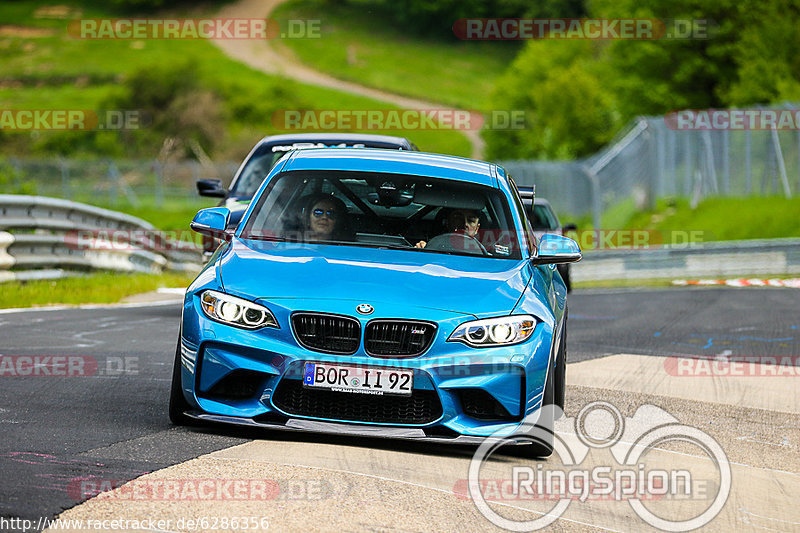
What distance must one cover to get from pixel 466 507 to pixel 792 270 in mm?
21998

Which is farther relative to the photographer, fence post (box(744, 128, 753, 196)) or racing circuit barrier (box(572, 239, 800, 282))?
fence post (box(744, 128, 753, 196))

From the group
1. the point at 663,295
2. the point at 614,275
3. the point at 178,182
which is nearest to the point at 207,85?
the point at 178,182

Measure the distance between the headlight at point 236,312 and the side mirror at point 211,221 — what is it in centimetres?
112

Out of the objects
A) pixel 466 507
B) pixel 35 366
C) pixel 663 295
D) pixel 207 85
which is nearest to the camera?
pixel 466 507

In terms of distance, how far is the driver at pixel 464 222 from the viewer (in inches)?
323

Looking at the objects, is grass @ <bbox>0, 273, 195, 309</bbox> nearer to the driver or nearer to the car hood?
the driver

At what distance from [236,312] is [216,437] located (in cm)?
66

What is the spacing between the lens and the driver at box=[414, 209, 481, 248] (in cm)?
821

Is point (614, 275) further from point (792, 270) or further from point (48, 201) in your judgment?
point (48, 201)

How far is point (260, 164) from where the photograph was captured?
1435cm

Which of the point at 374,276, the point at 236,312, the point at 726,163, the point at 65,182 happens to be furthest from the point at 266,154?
the point at 65,182

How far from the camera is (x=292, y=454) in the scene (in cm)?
661

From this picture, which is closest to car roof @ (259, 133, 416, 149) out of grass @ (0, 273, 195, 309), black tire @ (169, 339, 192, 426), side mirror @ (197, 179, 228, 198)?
side mirror @ (197, 179, 228, 198)

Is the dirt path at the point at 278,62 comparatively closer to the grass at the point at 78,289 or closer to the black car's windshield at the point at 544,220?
the black car's windshield at the point at 544,220
